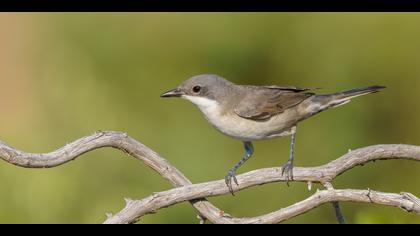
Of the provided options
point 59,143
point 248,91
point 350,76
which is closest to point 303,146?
point 350,76

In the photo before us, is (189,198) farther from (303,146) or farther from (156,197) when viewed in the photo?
(303,146)

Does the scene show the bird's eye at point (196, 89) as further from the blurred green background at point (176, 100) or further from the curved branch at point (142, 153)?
the blurred green background at point (176, 100)

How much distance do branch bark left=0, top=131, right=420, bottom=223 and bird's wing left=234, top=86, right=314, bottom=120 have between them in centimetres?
112

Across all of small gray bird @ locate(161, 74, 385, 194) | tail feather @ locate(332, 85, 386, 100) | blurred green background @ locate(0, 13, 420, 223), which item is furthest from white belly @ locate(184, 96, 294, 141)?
blurred green background @ locate(0, 13, 420, 223)

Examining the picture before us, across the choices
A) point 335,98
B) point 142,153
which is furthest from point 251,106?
point 142,153

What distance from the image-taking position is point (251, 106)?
5.54 meters

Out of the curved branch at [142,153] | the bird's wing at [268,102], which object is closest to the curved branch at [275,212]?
the curved branch at [142,153]

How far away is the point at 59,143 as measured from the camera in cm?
776

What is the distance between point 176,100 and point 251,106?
2437 mm

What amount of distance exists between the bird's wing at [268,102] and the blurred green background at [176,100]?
166cm

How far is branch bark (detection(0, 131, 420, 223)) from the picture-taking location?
416 cm

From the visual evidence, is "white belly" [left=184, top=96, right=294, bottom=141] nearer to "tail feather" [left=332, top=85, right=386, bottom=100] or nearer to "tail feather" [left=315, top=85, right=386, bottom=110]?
"tail feather" [left=315, top=85, right=386, bottom=110]
